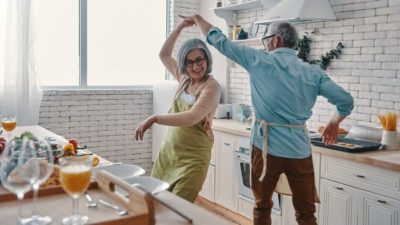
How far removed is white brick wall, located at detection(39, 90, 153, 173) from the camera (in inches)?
215

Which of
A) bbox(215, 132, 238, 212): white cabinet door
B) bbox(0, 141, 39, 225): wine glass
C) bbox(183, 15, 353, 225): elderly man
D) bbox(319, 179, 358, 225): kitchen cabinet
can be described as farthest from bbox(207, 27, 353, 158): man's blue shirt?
bbox(0, 141, 39, 225): wine glass

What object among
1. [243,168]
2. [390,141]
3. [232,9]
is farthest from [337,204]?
[232,9]

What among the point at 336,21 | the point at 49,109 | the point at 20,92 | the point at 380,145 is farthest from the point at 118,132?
the point at 380,145

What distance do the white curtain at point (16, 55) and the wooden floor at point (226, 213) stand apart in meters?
2.09

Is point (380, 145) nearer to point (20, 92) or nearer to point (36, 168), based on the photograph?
point (36, 168)

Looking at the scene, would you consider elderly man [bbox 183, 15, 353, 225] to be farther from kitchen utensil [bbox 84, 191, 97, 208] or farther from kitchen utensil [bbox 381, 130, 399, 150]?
kitchen utensil [bbox 84, 191, 97, 208]

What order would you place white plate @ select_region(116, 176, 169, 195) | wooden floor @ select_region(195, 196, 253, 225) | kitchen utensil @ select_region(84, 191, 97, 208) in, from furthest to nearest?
wooden floor @ select_region(195, 196, 253, 225)
white plate @ select_region(116, 176, 169, 195)
kitchen utensil @ select_region(84, 191, 97, 208)

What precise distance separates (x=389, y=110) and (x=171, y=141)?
192 centimetres

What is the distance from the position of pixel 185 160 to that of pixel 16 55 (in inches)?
119

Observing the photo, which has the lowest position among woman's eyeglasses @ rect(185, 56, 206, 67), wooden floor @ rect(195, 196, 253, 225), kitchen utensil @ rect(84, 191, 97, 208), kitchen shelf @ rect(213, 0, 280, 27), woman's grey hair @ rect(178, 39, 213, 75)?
wooden floor @ rect(195, 196, 253, 225)

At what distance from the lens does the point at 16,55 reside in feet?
16.2

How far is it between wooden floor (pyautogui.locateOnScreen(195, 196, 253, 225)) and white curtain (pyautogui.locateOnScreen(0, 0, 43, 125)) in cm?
209

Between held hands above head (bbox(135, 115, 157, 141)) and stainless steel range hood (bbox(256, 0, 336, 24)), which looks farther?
stainless steel range hood (bbox(256, 0, 336, 24))

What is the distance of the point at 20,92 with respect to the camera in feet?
16.3
